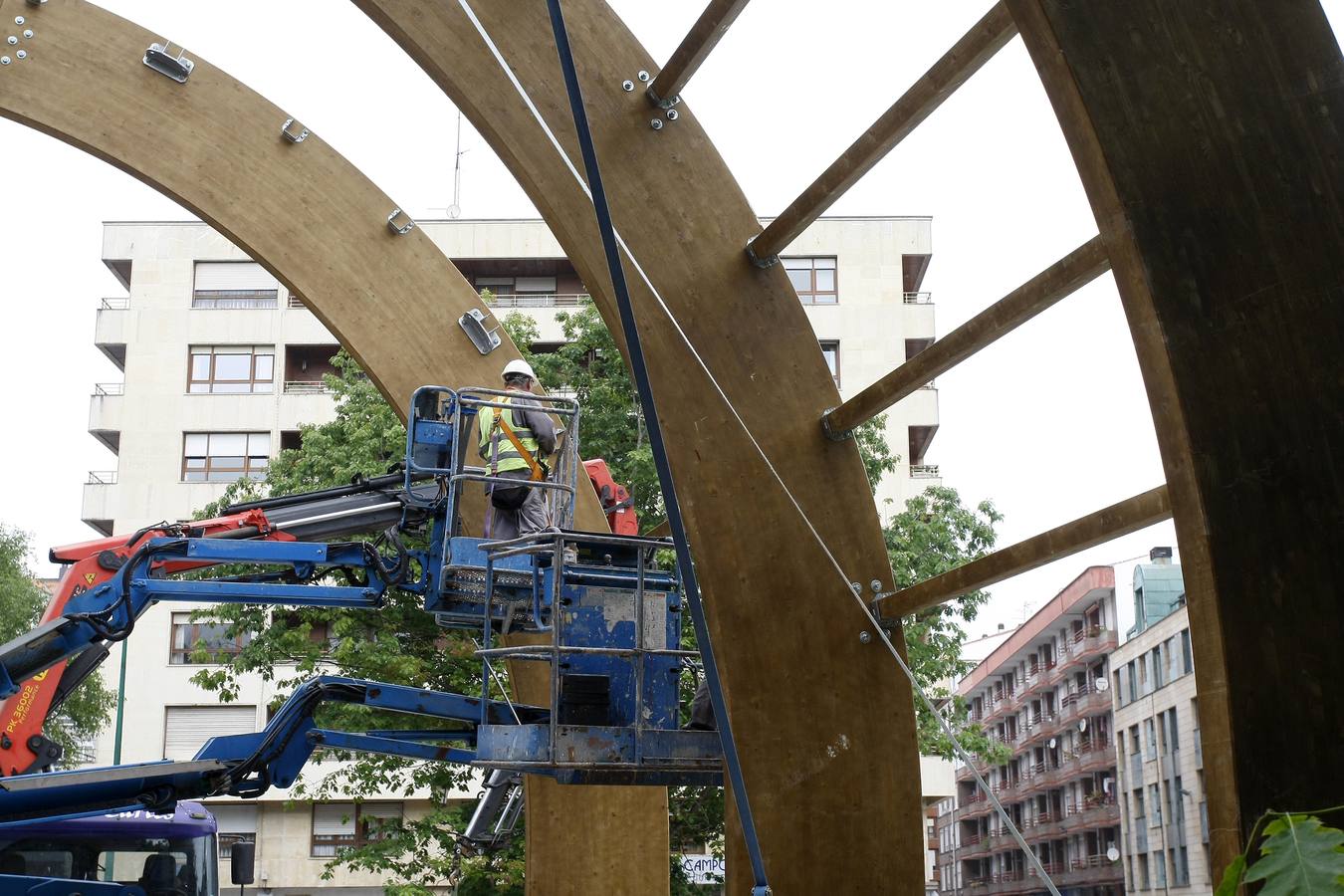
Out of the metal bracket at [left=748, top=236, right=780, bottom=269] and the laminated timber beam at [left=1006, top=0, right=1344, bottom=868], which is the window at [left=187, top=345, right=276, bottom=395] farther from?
the laminated timber beam at [left=1006, top=0, right=1344, bottom=868]

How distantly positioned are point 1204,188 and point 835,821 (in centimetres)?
487

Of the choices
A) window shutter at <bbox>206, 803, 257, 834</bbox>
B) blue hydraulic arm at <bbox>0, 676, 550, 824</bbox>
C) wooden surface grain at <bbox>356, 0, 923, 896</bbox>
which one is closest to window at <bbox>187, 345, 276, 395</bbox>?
window shutter at <bbox>206, 803, 257, 834</bbox>

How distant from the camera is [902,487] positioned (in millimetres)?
32031

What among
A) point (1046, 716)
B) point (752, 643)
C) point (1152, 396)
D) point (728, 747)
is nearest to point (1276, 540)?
point (1152, 396)

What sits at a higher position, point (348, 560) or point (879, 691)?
point (348, 560)

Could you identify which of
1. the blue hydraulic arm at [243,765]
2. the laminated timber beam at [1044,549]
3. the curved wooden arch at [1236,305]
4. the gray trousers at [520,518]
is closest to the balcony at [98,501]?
the blue hydraulic arm at [243,765]

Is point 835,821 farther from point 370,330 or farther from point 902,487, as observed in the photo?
point 902,487

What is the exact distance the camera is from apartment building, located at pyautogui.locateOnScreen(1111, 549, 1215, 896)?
69.8 metres

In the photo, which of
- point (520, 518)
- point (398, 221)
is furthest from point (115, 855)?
point (398, 221)

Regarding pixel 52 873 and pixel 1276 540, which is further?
pixel 52 873

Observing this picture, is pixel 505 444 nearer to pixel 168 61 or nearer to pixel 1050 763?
pixel 168 61

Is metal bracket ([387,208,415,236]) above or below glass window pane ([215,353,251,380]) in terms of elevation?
below

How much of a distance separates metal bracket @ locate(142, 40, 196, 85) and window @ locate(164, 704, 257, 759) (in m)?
31.5

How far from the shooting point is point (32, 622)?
132 ft
